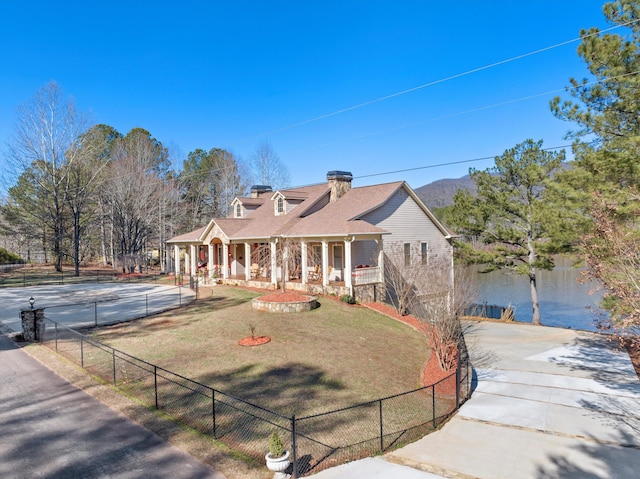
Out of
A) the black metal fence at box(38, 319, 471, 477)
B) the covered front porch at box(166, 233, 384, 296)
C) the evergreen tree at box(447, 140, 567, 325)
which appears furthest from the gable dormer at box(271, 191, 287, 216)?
the black metal fence at box(38, 319, 471, 477)

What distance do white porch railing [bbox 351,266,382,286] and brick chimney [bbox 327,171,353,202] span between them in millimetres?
6467

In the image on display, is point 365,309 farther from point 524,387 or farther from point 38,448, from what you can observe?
point 38,448

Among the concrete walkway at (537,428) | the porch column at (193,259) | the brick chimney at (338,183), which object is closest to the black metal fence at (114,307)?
the porch column at (193,259)

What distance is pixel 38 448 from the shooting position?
6.60m

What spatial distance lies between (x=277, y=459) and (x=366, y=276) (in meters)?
14.2

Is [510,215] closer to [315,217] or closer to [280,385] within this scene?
[315,217]

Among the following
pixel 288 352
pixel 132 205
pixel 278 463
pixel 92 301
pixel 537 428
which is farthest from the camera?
pixel 132 205

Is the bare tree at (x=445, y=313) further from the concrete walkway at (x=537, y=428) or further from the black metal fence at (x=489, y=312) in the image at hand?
the black metal fence at (x=489, y=312)

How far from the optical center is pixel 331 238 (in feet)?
64.8

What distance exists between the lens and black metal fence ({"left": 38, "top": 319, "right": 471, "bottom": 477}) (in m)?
6.78

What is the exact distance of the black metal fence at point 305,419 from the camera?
267 inches

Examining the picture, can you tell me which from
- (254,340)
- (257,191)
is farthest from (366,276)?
(257,191)

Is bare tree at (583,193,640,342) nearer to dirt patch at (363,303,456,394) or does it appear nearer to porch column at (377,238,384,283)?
dirt patch at (363,303,456,394)

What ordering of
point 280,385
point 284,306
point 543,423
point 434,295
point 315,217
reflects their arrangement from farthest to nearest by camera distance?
point 315,217 < point 284,306 < point 434,295 < point 280,385 < point 543,423
